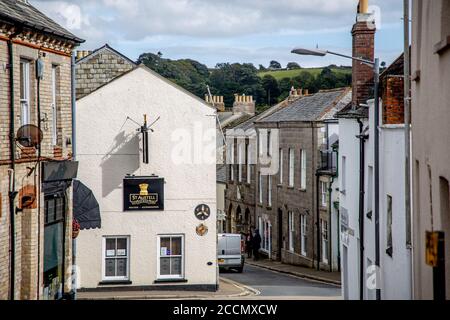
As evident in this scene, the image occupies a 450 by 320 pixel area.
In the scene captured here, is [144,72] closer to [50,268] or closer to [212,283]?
[212,283]

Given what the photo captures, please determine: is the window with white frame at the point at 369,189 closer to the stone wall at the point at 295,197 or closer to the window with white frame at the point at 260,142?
the stone wall at the point at 295,197

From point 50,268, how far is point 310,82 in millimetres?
33992

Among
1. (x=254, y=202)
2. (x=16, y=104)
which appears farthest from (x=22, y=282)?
(x=254, y=202)

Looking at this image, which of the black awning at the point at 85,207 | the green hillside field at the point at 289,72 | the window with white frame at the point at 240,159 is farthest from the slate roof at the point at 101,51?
the window with white frame at the point at 240,159

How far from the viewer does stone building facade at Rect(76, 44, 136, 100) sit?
91.8 feet

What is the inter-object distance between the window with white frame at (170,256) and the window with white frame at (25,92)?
9.88 meters

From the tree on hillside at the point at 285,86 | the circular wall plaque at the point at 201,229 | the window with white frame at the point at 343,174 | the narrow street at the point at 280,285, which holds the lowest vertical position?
the narrow street at the point at 280,285

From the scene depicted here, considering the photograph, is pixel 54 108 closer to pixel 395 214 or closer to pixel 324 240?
pixel 395 214

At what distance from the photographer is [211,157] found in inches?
1013

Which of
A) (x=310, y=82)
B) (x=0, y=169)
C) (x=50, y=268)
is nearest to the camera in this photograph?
(x=0, y=169)

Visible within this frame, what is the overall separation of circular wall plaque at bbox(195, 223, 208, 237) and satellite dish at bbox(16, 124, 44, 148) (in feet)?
31.7

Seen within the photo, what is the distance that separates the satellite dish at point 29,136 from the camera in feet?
49.8

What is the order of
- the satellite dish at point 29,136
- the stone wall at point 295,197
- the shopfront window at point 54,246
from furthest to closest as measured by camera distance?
the stone wall at point 295,197 → the shopfront window at point 54,246 → the satellite dish at point 29,136

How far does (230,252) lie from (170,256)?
9325 mm
